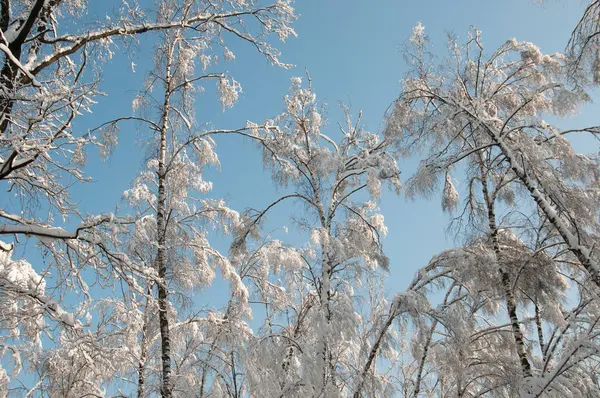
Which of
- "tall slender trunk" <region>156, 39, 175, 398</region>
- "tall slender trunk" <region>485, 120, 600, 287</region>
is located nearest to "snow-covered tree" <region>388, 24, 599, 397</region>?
"tall slender trunk" <region>485, 120, 600, 287</region>

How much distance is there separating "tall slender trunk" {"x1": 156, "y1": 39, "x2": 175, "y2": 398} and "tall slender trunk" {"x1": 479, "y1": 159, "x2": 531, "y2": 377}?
4.83 m

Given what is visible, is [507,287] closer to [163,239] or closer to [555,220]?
[555,220]

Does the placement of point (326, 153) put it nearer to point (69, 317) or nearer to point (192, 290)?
point (192, 290)

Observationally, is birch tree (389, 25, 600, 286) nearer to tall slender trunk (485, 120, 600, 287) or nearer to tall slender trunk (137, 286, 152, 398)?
tall slender trunk (485, 120, 600, 287)

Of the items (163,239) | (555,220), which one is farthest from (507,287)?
(163,239)

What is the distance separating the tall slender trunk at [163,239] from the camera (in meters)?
6.25

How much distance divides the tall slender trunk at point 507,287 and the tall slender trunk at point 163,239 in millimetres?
4825

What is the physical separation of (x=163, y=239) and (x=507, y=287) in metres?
5.20

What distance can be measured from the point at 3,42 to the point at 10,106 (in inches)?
23.8

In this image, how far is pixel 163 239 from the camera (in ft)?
23.4

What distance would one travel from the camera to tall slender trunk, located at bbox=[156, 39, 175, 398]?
6250mm

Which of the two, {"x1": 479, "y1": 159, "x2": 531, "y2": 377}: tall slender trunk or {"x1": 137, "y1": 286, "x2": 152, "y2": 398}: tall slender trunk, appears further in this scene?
{"x1": 137, "y1": 286, "x2": 152, "y2": 398}: tall slender trunk

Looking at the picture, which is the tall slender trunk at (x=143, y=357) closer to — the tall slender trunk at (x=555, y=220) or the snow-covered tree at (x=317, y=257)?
the snow-covered tree at (x=317, y=257)

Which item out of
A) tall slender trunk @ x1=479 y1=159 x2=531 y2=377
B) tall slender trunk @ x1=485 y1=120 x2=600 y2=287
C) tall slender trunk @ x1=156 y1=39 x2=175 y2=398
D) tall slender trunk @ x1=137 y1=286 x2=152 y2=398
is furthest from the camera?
tall slender trunk @ x1=137 y1=286 x2=152 y2=398
